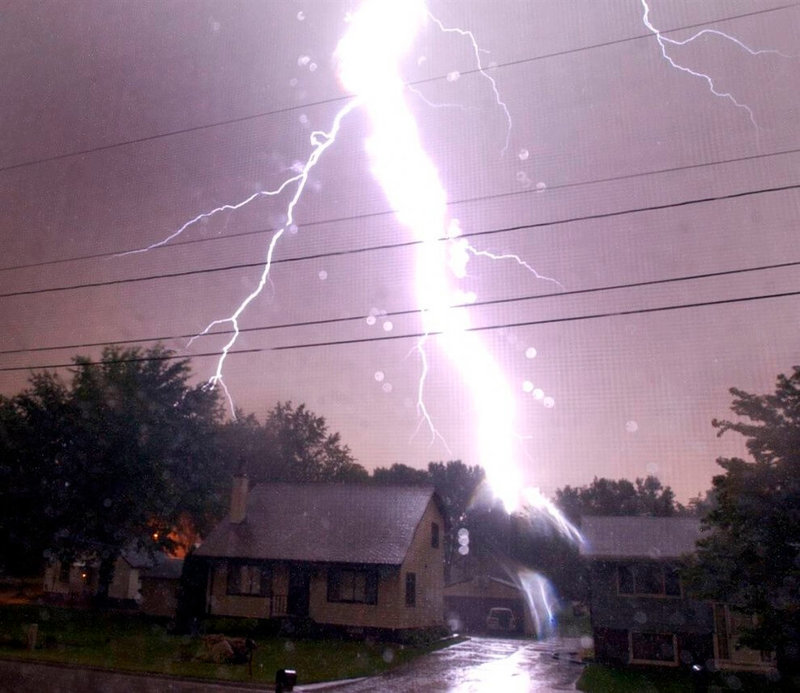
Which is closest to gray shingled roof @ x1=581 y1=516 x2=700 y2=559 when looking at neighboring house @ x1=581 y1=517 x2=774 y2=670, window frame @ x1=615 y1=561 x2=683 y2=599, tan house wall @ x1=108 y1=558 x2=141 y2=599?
neighboring house @ x1=581 y1=517 x2=774 y2=670

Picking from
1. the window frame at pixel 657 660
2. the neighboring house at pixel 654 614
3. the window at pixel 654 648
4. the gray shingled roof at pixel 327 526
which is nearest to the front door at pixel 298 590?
the gray shingled roof at pixel 327 526

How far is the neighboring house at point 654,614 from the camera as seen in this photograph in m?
23.2

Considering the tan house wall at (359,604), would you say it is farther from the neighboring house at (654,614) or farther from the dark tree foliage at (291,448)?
the dark tree foliage at (291,448)

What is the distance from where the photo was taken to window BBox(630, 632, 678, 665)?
2350 centimetres

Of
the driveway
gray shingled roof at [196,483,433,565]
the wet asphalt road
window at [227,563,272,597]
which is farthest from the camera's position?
window at [227,563,272,597]

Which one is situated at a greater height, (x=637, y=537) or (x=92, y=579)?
(x=637, y=537)

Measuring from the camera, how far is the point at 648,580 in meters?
24.4

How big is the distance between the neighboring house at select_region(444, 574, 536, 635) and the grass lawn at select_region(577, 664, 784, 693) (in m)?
22.6

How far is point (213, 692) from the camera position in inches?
570

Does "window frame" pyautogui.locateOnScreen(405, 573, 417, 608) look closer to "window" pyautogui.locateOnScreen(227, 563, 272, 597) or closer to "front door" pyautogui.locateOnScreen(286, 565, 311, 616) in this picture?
"front door" pyautogui.locateOnScreen(286, 565, 311, 616)

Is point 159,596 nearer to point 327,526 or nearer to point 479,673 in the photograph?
point 327,526

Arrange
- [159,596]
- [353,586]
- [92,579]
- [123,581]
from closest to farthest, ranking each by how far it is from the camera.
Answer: [353,586]
[159,596]
[123,581]
[92,579]

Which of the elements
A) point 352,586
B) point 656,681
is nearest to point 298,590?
point 352,586

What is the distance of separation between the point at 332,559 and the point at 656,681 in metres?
12.3
